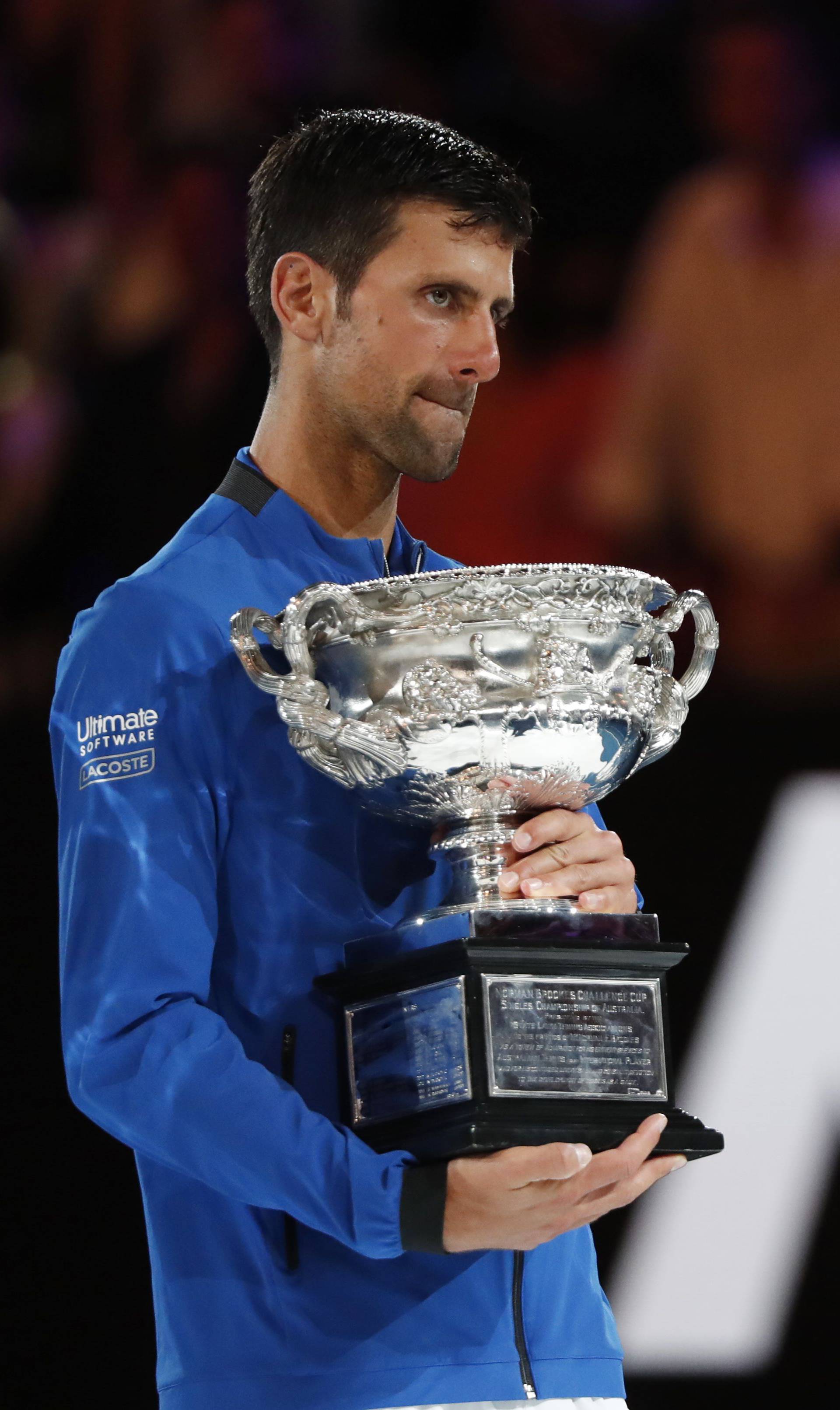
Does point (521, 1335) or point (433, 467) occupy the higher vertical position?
point (433, 467)

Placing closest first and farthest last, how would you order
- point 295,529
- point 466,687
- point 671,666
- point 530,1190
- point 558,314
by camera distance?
point 530,1190 → point 466,687 → point 671,666 → point 295,529 → point 558,314

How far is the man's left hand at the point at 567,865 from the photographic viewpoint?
1.47 meters

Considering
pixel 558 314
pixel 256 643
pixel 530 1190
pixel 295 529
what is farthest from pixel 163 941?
pixel 558 314

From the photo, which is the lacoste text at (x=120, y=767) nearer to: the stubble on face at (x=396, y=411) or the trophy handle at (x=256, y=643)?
the trophy handle at (x=256, y=643)

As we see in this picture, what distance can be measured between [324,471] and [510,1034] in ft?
2.06

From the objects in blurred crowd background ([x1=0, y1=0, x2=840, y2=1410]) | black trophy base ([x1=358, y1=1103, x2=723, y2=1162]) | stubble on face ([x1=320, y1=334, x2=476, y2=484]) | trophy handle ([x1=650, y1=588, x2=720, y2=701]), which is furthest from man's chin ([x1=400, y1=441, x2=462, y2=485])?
blurred crowd background ([x1=0, y1=0, x2=840, y2=1410])

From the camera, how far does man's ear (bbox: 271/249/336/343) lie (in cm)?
172

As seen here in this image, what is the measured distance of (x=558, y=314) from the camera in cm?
326

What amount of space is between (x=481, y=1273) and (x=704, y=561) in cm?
201

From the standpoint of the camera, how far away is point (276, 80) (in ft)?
10.5

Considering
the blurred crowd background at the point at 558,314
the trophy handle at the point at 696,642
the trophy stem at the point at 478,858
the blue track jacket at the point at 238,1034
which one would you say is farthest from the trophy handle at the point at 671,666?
the blurred crowd background at the point at 558,314

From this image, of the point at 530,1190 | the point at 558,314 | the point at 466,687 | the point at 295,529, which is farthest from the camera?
the point at 558,314

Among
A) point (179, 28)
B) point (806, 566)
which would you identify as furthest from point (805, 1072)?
point (179, 28)

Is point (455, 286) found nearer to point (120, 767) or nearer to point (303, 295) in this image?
point (303, 295)
